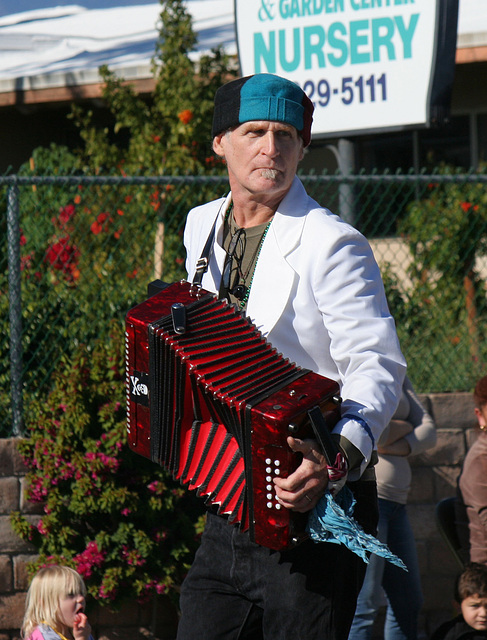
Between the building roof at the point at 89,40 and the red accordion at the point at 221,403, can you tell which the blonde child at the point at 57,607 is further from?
the building roof at the point at 89,40

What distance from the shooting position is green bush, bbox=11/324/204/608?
470cm

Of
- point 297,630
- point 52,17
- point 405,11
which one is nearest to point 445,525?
point 297,630

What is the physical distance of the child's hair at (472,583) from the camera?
13.6 ft

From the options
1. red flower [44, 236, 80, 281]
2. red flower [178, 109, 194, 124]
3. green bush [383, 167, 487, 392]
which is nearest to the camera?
red flower [44, 236, 80, 281]

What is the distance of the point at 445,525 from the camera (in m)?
4.63

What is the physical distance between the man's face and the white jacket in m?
0.06

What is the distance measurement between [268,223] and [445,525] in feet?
→ 8.05

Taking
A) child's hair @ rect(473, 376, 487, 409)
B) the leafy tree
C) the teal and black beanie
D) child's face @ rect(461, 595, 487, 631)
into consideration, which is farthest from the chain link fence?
the teal and black beanie

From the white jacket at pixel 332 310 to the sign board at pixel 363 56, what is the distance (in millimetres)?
3285

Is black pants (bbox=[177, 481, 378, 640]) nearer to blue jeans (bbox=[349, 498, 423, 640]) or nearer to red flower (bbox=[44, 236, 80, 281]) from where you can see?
blue jeans (bbox=[349, 498, 423, 640])

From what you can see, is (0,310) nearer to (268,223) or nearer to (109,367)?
(109,367)

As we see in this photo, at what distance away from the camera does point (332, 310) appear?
2.49m

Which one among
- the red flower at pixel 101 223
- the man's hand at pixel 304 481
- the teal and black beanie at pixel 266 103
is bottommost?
the man's hand at pixel 304 481

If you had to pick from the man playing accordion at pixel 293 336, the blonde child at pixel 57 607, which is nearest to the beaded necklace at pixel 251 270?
the man playing accordion at pixel 293 336
